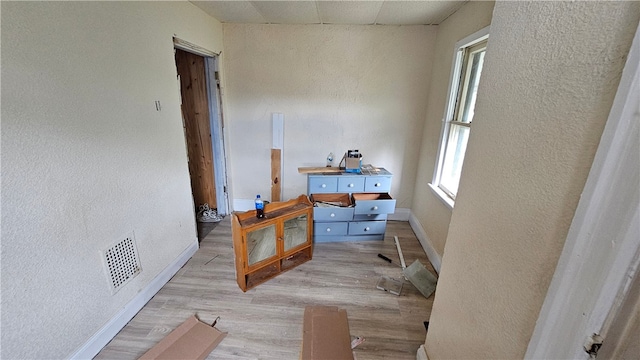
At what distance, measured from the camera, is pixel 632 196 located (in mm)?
407

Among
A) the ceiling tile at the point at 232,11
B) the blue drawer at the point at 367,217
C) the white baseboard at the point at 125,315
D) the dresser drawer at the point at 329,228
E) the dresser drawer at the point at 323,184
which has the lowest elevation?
the white baseboard at the point at 125,315

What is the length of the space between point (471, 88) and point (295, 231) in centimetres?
194

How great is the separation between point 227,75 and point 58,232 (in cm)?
214

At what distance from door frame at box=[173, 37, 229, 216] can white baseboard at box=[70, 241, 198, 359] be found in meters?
1.00

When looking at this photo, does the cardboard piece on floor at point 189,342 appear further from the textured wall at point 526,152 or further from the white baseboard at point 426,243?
the white baseboard at point 426,243

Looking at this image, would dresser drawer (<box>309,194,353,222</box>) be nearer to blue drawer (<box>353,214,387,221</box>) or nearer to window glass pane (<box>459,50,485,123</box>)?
blue drawer (<box>353,214,387,221</box>)

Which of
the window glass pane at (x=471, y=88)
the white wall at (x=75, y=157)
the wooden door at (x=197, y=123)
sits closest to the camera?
the white wall at (x=75, y=157)

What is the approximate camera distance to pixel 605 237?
0.45 m

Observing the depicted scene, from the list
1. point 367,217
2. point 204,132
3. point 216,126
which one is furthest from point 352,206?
point 204,132

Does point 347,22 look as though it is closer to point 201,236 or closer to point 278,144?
point 278,144

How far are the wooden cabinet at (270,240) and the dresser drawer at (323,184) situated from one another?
268 mm

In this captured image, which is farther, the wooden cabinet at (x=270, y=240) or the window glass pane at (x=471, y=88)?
the window glass pane at (x=471, y=88)

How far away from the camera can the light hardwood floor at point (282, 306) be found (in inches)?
57.7

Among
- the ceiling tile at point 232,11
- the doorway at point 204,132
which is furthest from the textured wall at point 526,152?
the doorway at point 204,132
